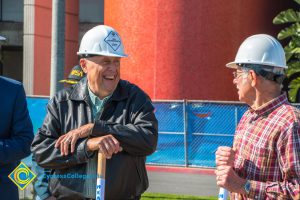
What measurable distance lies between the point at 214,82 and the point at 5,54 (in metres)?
10.4

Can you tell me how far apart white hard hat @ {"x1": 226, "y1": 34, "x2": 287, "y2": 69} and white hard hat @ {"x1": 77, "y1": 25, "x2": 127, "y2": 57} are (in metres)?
0.76

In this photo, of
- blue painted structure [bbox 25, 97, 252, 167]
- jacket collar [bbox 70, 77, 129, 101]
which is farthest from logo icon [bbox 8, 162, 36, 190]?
blue painted structure [bbox 25, 97, 252, 167]

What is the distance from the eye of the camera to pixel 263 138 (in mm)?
3244

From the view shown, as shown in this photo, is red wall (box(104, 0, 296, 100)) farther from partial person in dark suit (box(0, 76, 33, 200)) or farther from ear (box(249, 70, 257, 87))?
ear (box(249, 70, 257, 87))

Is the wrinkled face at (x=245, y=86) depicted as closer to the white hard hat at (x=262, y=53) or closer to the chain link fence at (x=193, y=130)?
the white hard hat at (x=262, y=53)

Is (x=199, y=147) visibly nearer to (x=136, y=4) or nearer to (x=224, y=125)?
(x=224, y=125)

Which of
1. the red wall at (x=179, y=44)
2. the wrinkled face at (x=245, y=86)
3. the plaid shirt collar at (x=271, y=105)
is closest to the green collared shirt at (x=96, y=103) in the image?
the wrinkled face at (x=245, y=86)

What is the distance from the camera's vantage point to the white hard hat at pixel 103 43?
3.77m

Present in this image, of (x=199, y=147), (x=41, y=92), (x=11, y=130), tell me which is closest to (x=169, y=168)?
(x=199, y=147)

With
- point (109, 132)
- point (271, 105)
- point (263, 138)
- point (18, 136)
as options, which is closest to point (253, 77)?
point (271, 105)

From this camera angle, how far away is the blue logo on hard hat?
3.78 meters

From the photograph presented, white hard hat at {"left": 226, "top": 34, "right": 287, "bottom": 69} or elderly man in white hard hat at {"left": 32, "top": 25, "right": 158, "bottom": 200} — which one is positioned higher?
white hard hat at {"left": 226, "top": 34, "right": 287, "bottom": 69}

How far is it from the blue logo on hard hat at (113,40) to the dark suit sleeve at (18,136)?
2.38ft

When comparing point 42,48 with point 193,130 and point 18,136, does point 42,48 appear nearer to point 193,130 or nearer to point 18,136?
point 193,130
